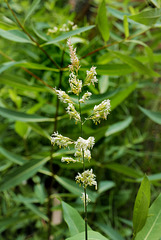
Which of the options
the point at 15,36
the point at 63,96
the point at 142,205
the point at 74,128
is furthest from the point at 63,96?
the point at 74,128

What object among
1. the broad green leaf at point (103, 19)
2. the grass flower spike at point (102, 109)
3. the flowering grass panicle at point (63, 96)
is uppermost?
the broad green leaf at point (103, 19)

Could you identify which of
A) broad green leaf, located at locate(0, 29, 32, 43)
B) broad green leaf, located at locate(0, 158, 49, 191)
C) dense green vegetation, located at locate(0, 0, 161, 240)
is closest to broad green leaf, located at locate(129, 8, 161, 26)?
dense green vegetation, located at locate(0, 0, 161, 240)

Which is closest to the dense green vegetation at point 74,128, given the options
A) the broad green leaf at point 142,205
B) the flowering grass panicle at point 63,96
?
the broad green leaf at point 142,205

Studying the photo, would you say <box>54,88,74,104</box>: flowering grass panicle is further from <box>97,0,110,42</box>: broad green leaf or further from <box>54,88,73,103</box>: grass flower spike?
<box>97,0,110,42</box>: broad green leaf

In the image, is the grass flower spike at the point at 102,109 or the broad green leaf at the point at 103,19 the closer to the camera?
the grass flower spike at the point at 102,109

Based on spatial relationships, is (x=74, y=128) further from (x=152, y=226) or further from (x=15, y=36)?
(x=152, y=226)

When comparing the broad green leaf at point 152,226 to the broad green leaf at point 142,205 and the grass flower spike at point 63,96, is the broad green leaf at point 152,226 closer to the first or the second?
the broad green leaf at point 142,205

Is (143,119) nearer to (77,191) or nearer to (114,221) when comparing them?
(114,221)
